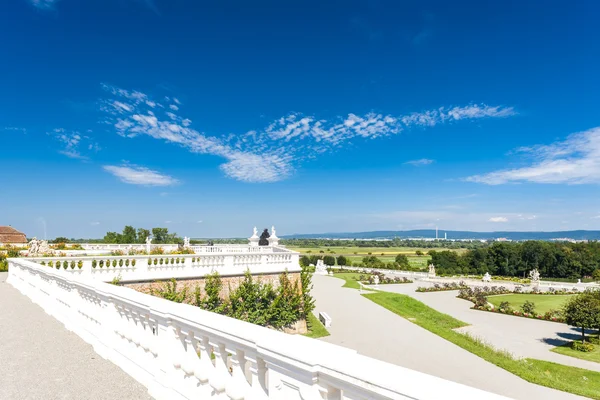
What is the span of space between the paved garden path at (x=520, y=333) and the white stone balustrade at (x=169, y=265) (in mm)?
11622

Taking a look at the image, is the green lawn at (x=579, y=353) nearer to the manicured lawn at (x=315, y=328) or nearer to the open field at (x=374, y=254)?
the manicured lawn at (x=315, y=328)

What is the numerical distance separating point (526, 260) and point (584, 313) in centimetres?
5841

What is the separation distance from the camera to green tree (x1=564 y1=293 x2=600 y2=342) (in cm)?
1944

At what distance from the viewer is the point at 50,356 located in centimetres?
515

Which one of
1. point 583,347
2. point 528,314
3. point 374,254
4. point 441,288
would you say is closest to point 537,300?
point 441,288

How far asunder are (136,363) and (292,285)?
39.7 feet

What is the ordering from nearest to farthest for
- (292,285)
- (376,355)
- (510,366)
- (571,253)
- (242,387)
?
(242,387)
(510,366)
(376,355)
(292,285)
(571,253)

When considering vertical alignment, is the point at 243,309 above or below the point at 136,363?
below

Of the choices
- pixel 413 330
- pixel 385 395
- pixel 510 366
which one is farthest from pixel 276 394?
pixel 413 330

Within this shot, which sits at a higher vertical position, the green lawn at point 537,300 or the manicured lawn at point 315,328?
the manicured lawn at point 315,328

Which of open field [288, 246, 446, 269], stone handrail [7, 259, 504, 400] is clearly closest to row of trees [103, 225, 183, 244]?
stone handrail [7, 259, 504, 400]

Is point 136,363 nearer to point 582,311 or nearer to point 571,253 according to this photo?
point 582,311

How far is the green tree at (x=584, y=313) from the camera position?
19438mm

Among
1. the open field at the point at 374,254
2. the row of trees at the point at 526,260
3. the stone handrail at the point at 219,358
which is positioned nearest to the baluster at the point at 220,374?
the stone handrail at the point at 219,358
